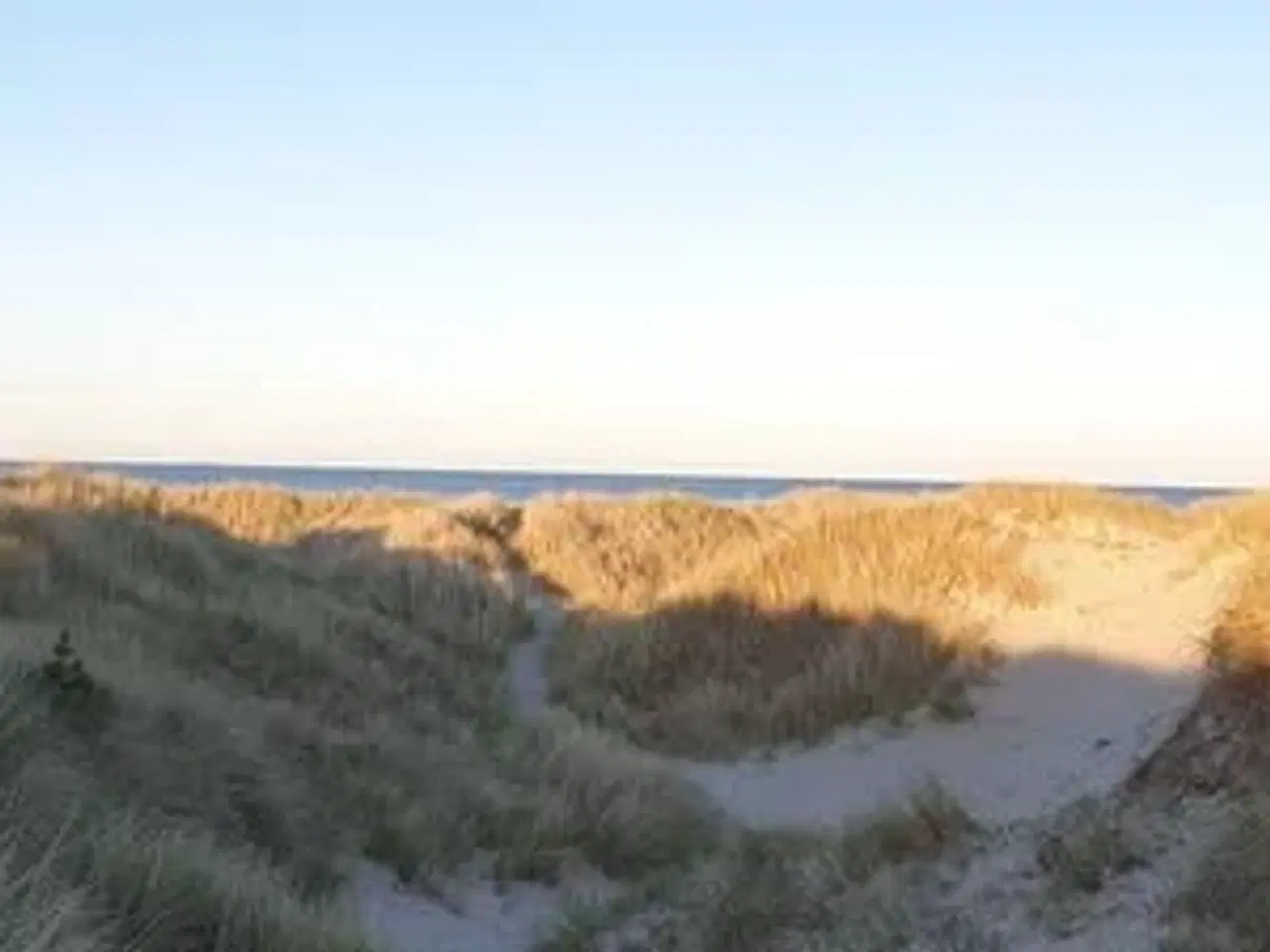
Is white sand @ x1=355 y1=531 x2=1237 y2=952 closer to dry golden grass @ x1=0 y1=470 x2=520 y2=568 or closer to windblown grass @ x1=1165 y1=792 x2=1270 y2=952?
windblown grass @ x1=1165 y1=792 x2=1270 y2=952

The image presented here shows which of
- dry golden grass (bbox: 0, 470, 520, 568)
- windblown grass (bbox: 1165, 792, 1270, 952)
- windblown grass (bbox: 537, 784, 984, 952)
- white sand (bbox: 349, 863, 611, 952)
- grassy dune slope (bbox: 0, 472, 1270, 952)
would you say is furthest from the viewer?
dry golden grass (bbox: 0, 470, 520, 568)

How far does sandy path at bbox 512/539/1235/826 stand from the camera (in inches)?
535

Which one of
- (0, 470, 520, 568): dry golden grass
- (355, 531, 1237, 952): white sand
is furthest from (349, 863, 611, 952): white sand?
(0, 470, 520, 568): dry golden grass

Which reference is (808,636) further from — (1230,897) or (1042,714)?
(1230,897)

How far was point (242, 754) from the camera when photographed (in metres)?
10.7

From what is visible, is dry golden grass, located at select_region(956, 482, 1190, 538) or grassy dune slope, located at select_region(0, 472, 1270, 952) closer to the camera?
grassy dune slope, located at select_region(0, 472, 1270, 952)

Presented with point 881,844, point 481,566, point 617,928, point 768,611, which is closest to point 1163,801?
point 881,844

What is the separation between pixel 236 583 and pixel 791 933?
9357 mm

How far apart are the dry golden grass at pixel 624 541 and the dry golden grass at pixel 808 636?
1.60 metres

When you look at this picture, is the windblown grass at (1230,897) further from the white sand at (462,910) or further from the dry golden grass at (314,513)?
the dry golden grass at (314,513)

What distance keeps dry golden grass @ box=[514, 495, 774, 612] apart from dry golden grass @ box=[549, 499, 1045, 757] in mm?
1603

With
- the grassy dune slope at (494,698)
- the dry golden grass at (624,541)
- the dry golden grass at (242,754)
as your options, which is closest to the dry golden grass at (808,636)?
the grassy dune slope at (494,698)

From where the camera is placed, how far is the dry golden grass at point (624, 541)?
21703 mm

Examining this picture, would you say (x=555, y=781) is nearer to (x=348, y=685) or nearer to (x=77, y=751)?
(x=348, y=685)
